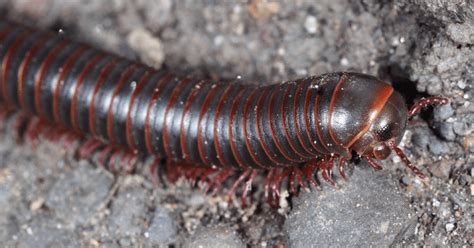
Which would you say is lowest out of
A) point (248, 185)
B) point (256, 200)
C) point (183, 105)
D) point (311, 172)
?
point (256, 200)

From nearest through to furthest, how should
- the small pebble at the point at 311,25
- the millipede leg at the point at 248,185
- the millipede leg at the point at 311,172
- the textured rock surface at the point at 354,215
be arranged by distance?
the textured rock surface at the point at 354,215 < the millipede leg at the point at 311,172 < the millipede leg at the point at 248,185 < the small pebble at the point at 311,25

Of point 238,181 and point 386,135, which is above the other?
point 386,135

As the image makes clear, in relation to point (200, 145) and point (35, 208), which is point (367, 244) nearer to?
point (200, 145)

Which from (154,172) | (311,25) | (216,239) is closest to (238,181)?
(216,239)

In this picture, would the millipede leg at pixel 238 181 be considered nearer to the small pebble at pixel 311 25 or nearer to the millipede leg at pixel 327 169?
the millipede leg at pixel 327 169

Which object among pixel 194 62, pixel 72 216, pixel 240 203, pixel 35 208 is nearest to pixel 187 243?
pixel 240 203

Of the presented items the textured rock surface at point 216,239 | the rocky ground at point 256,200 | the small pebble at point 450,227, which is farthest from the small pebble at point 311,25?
the small pebble at point 450,227

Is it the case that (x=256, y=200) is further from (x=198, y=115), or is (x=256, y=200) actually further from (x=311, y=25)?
(x=311, y=25)
